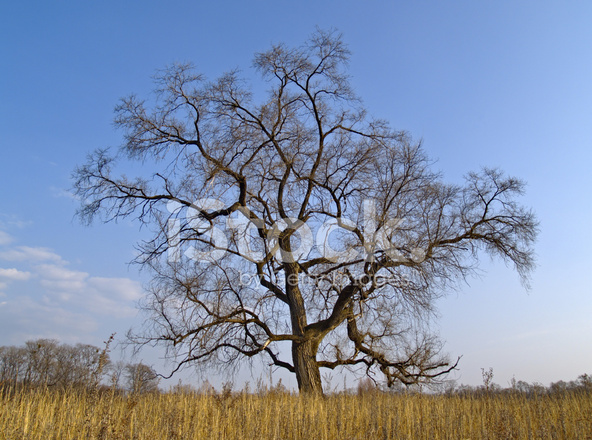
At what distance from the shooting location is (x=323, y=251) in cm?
1432

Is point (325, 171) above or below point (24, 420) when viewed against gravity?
above

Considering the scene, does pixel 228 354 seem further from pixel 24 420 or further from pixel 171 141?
pixel 24 420

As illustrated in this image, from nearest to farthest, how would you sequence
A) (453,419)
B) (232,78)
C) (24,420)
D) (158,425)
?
1. (24,420)
2. (158,425)
3. (453,419)
4. (232,78)

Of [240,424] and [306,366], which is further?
[306,366]

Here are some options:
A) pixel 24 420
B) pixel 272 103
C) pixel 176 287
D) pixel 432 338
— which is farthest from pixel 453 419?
pixel 272 103

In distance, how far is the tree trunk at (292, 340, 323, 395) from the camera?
512 inches

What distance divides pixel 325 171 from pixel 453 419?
9245 millimetres

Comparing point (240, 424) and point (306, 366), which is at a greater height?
point (306, 366)

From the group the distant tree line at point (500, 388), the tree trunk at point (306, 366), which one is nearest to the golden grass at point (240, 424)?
the distant tree line at point (500, 388)

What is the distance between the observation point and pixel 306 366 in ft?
43.4

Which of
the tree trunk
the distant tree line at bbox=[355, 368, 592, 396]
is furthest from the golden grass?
the tree trunk

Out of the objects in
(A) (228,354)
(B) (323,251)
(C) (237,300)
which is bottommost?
(A) (228,354)

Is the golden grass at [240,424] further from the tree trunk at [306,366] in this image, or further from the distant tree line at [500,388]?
the tree trunk at [306,366]

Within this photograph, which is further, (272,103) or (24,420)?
(272,103)
